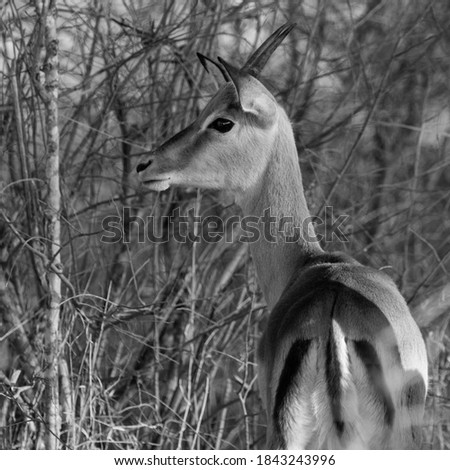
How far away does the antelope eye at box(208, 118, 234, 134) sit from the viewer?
4.82 meters

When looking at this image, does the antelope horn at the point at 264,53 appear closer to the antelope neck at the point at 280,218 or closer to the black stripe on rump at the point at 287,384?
the antelope neck at the point at 280,218

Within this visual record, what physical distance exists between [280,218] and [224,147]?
0.45 metres

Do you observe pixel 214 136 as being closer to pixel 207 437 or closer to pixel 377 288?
pixel 377 288

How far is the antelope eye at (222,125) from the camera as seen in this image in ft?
15.8

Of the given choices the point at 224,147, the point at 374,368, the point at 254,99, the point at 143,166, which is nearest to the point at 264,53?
the point at 254,99

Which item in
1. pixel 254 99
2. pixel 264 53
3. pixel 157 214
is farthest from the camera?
pixel 157 214

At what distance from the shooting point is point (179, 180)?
484 cm

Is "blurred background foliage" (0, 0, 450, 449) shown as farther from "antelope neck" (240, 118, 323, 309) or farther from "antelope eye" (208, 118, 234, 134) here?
"antelope eye" (208, 118, 234, 134)

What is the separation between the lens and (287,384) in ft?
11.7

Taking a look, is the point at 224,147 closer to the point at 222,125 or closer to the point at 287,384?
the point at 222,125

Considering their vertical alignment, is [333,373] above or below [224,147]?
below

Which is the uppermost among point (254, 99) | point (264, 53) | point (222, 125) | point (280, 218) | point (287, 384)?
point (264, 53)

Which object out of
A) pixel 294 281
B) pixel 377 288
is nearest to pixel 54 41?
pixel 294 281

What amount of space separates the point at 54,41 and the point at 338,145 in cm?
354
